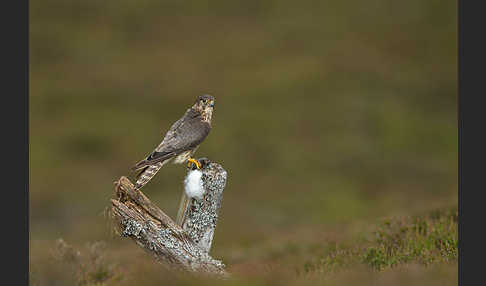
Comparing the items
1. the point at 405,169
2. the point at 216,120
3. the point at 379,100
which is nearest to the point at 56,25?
the point at 216,120

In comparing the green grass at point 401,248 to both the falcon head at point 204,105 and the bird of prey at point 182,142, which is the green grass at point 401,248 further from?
the falcon head at point 204,105

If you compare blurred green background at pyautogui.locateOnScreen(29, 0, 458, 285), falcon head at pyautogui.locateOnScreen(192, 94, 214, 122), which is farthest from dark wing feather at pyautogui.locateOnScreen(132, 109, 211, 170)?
blurred green background at pyautogui.locateOnScreen(29, 0, 458, 285)

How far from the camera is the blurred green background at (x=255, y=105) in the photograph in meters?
33.0

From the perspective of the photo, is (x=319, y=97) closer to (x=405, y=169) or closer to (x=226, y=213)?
(x=405, y=169)

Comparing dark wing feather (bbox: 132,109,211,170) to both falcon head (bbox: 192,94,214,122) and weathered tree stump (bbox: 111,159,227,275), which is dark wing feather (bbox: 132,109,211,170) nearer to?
falcon head (bbox: 192,94,214,122)

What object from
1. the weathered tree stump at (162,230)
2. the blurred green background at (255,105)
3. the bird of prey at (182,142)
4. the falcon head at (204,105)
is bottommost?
the weathered tree stump at (162,230)

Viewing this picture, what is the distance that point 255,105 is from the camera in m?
43.4

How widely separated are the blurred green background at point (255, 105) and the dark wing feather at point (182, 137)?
1568 centimetres

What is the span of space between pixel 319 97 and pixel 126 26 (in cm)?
2417

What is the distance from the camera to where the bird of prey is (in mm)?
8469

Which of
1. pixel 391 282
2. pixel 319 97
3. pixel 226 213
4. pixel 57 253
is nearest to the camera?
pixel 391 282

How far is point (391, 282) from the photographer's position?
6.86 m

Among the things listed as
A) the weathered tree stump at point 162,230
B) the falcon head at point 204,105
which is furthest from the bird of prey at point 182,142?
the weathered tree stump at point 162,230

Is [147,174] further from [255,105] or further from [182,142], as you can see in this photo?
[255,105]
